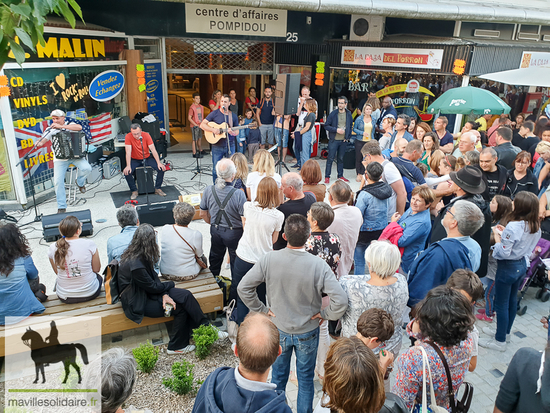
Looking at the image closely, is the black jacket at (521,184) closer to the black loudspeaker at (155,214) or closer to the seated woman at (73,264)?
the black loudspeaker at (155,214)

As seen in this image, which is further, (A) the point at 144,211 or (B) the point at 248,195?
(A) the point at 144,211

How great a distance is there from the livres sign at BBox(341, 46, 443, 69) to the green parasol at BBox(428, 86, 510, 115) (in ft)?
9.84

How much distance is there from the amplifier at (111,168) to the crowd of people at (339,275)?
15.2 ft

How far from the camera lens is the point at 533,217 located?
3.69m

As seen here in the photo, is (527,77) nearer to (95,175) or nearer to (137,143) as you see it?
(137,143)

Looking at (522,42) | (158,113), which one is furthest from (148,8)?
(522,42)

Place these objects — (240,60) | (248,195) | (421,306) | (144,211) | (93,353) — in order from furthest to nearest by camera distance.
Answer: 1. (240,60)
2. (144,211)
3. (248,195)
4. (93,353)
5. (421,306)

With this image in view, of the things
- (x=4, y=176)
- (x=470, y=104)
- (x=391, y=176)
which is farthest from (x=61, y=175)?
(x=470, y=104)

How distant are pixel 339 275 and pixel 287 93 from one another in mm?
4498

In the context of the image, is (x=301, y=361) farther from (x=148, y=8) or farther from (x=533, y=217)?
(x=148, y=8)

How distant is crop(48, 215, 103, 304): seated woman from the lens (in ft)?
11.7

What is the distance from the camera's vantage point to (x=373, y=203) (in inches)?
169

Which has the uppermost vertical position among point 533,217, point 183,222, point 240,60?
point 240,60

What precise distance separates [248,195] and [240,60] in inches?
325
